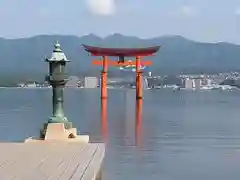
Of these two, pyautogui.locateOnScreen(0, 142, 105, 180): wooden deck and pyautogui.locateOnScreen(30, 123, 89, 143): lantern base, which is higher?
pyautogui.locateOnScreen(30, 123, 89, 143): lantern base

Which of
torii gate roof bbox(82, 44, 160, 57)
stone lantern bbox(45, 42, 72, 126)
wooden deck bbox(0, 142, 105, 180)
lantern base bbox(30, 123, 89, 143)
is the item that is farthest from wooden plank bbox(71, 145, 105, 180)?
torii gate roof bbox(82, 44, 160, 57)

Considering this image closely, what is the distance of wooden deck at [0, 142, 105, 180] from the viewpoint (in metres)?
5.29

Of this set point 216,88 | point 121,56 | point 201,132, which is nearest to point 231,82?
point 216,88

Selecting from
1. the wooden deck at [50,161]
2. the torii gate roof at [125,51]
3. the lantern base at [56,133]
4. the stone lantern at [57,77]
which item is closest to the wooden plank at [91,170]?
the wooden deck at [50,161]

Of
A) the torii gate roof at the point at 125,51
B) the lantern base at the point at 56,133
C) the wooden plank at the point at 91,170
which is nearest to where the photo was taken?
the wooden plank at the point at 91,170

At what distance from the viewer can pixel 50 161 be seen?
6156mm

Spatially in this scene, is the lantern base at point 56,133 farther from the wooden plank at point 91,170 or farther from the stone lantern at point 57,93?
the wooden plank at point 91,170

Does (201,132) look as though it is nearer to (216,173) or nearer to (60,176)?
(216,173)

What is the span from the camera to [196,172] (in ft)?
31.9

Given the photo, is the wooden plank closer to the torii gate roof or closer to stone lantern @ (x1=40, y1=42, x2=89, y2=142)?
stone lantern @ (x1=40, y1=42, x2=89, y2=142)

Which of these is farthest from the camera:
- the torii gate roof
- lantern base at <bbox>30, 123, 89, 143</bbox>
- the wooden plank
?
the torii gate roof

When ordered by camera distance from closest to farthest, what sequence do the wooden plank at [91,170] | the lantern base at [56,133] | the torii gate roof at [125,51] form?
the wooden plank at [91,170] → the lantern base at [56,133] → the torii gate roof at [125,51]

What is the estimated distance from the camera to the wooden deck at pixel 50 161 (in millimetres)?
5285

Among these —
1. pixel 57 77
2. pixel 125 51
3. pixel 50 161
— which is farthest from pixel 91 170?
pixel 125 51
